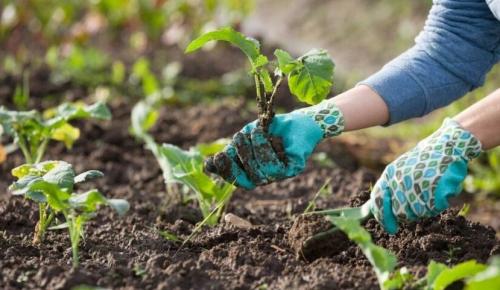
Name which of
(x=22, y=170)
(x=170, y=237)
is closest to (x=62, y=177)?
(x=22, y=170)

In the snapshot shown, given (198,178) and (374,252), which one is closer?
(374,252)

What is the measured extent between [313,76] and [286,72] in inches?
3.5

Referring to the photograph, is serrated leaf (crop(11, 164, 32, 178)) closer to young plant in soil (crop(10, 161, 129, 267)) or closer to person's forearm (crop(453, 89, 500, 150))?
young plant in soil (crop(10, 161, 129, 267))

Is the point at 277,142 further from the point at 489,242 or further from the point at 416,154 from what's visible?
the point at 489,242

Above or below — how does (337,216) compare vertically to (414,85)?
below

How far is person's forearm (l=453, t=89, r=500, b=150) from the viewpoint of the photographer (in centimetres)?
204

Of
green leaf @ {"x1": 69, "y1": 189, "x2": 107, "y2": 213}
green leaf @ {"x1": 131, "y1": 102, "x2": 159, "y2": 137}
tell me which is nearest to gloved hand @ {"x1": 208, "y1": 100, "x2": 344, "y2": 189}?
green leaf @ {"x1": 69, "y1": 189, "x2": 107, "y2": 213}

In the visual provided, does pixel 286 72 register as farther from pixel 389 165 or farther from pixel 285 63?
pixel 389 165

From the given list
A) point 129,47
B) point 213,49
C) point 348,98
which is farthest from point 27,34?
point 348,98

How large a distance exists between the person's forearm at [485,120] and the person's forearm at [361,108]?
262 millimetres

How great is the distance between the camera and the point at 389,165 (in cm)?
209

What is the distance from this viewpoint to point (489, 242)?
2244mm

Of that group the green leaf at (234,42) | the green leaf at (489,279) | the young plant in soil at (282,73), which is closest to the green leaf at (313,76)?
the young plant in soil at (282,73)

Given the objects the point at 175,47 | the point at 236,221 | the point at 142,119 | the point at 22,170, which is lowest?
the point at 175,47
